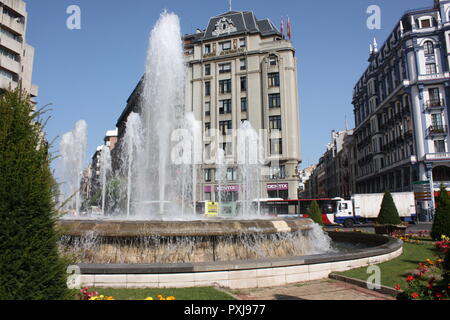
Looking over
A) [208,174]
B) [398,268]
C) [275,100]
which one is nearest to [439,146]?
[275,100]

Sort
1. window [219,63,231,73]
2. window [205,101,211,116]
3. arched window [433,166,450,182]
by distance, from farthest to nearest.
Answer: window [205,101,211,116], window [219,63,231,73], arched window [433,166,450,182]

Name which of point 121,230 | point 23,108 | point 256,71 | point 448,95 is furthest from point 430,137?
point 23,108

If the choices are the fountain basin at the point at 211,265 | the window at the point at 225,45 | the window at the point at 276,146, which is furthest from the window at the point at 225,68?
the fountain basin at the point at 211,265

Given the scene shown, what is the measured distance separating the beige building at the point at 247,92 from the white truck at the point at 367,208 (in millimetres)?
9204

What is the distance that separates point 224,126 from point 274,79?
1021cm

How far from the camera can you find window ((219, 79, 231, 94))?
51.9 metres

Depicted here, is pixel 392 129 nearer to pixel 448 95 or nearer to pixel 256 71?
pixel 448 95

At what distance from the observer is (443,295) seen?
5094mm

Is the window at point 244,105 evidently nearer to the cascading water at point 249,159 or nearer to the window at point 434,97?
the cascading water at point 249,159

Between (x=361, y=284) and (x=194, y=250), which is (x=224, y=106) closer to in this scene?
(x=194, y=250)

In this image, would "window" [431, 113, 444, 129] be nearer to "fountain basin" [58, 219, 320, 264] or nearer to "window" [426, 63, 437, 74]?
"window" [426, 63, 437, 74]

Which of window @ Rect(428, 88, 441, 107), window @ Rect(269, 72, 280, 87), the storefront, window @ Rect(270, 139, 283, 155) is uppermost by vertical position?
window @ Rect(269, 72, 280, 87)

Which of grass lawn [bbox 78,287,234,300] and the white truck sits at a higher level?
the white truck

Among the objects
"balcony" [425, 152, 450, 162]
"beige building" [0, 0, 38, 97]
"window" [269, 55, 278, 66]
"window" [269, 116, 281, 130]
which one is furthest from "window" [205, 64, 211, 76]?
"balcony" [425, 152, 450, 162]
